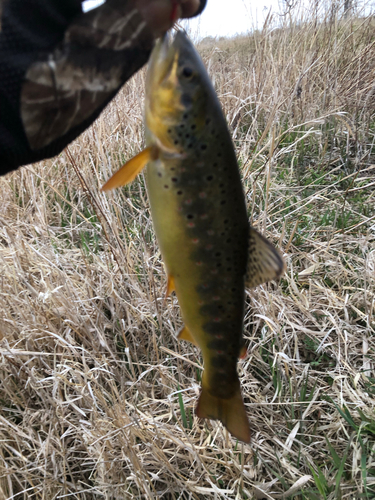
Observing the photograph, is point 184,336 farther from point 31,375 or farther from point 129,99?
point 129,99

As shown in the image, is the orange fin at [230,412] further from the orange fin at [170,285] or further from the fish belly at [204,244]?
the orange fin at [170,285]

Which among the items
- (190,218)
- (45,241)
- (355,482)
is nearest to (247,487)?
(355,482)

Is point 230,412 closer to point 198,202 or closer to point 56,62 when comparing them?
point 198,202

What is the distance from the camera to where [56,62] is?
906 millimetres

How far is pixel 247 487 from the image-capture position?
1431 millimetres

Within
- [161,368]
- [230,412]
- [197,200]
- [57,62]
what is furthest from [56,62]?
[161,368]

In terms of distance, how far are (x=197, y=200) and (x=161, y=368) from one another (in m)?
1.08

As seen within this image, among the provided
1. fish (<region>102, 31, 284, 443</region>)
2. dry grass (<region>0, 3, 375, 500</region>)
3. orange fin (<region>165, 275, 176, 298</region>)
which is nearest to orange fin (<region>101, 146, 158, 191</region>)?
fish (<region>102, 31, 284, 443</region>)

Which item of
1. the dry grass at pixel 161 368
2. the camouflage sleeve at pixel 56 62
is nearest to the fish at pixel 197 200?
the camouflage sleeve at pixel 56 62

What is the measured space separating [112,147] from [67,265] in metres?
1.04

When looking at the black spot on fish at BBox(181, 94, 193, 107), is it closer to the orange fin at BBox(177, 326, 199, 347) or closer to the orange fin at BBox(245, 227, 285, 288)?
the orange fin at BBox(245, 227, 285, 288)

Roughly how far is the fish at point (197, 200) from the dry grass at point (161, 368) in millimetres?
721

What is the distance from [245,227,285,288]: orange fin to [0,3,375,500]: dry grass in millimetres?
796

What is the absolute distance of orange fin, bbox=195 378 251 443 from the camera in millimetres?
1055
